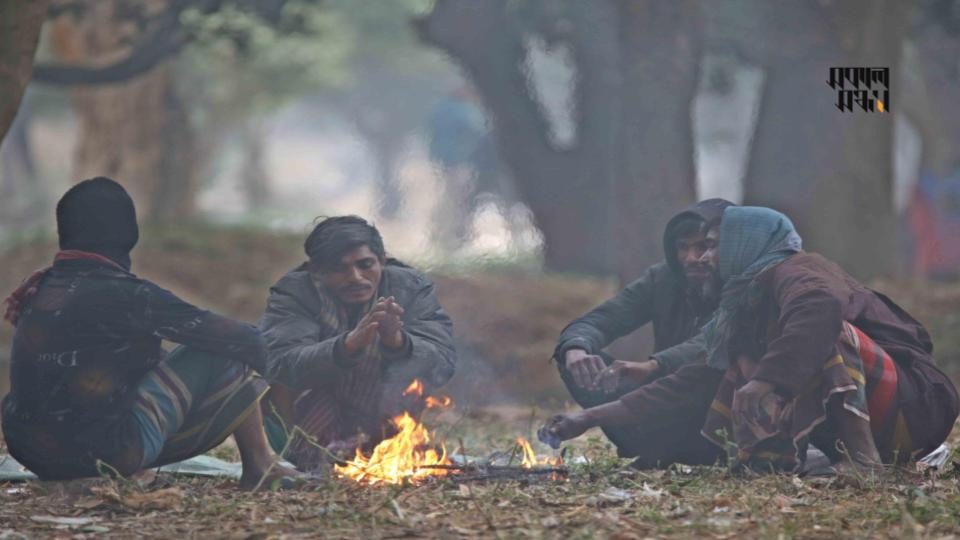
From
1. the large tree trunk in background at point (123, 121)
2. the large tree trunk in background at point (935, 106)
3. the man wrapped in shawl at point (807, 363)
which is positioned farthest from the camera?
the large tree trunk in background at point (935, 106)

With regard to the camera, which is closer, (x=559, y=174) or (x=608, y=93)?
(x=608, y=93)

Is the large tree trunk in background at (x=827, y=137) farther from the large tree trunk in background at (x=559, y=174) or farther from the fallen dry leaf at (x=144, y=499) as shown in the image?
the fallen dry leaf at (x=144, y=499)

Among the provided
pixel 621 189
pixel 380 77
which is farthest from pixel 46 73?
pixel 380 77

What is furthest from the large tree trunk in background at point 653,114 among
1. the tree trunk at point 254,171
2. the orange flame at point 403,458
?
the tree trunk at point 254,171

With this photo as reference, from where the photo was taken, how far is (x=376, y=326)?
7.15 metres

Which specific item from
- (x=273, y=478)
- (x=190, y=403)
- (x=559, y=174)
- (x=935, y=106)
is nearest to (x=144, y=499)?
(x=190, y=403)

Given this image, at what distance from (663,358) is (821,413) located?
964 millimetres

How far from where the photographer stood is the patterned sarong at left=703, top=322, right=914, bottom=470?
680 centimetres

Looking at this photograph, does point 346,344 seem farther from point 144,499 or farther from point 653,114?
point 653,114

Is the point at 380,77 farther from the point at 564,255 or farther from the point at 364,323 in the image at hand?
the point at 364,323

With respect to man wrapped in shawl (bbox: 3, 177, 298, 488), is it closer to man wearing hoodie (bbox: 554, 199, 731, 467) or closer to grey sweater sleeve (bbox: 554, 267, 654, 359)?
man wearing hoodie (bbox: 554, 199, 731, 467)

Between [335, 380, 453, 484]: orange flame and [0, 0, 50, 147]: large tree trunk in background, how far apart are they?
3.10 m

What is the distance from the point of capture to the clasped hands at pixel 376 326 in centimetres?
715

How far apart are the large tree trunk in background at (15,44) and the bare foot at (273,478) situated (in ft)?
9.45
